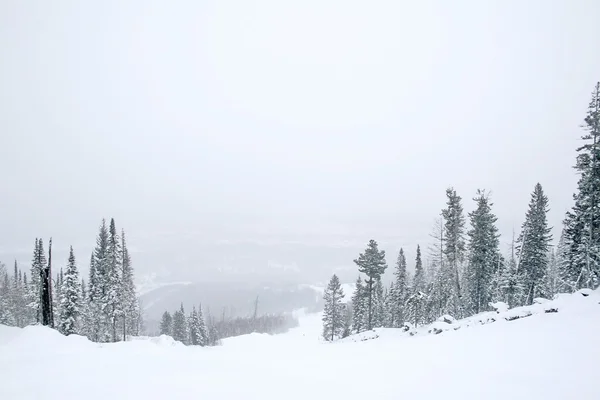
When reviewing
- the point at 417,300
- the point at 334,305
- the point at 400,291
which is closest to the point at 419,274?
the point at 400,291

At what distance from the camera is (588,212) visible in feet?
78.8

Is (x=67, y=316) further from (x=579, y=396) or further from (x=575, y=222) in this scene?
(x=575, y=222)

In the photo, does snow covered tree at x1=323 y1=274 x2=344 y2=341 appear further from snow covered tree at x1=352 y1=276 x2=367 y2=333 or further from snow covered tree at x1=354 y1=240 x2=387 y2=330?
snow covered tree at x1=354 y1=240 x2=387 y2=330

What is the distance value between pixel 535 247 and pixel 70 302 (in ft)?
179

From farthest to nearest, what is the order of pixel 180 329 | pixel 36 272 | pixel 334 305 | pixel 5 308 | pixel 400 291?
pixel 180 329
pixel 334 305
pixel 5 308
pixel 400 291
pixel 36 272

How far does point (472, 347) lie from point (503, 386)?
13.9ft

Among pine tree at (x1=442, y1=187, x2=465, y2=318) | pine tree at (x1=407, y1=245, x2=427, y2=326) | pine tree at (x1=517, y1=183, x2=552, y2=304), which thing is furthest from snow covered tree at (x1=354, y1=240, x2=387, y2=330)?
pine tree at (x1=517, y1=183, x2=552, y2=304)

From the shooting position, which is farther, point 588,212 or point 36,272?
point 36,272

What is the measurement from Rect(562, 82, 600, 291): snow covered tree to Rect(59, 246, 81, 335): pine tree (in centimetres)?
5008

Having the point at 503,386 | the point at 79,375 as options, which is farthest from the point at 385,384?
Result: the point at 79,375

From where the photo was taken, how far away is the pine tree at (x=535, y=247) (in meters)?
33.1

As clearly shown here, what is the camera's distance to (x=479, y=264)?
32.9 metres

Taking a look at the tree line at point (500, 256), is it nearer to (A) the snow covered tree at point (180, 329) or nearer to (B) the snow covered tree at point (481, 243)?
(B) the snow covered tree at point (481, 243)

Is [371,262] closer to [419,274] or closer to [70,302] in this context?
[419,274]
